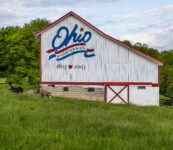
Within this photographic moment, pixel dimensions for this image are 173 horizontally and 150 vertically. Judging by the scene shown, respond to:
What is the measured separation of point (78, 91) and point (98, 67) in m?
3.39

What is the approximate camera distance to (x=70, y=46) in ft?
68.3

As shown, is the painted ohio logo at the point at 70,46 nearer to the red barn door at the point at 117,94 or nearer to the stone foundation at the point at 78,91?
the stone foundation at the point at 78,91

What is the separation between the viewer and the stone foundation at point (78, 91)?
809 inches

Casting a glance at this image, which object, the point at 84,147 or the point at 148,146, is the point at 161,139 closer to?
the point at 148,146

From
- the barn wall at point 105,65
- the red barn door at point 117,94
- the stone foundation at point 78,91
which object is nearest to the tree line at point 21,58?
the stone foundation at point 78,91

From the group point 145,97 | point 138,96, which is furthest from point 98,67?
point 145,97

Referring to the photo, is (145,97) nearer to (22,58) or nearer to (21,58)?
(22,58)

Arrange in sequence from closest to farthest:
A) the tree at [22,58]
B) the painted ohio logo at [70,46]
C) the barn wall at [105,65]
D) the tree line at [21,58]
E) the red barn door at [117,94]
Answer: the barn wall at [105,65] < the red barn door at [117,94] < the painted ohio logo at [70,46] < the tree at [22,58] < the tree line at [21,58]

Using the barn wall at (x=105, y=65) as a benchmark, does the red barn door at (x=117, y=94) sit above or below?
below

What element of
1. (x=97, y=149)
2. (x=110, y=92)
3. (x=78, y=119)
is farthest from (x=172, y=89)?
(x=97, y=149)

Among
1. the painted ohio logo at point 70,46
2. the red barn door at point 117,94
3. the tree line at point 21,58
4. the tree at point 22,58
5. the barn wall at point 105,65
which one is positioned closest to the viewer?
the barn wall at point 105,65

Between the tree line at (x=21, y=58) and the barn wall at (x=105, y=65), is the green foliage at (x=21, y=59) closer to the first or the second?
the tree line at (x=21, y=58)

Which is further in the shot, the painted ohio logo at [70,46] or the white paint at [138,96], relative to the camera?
the painted ohio logo at [70,46]

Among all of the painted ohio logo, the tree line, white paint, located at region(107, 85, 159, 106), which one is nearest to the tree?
the tree line
